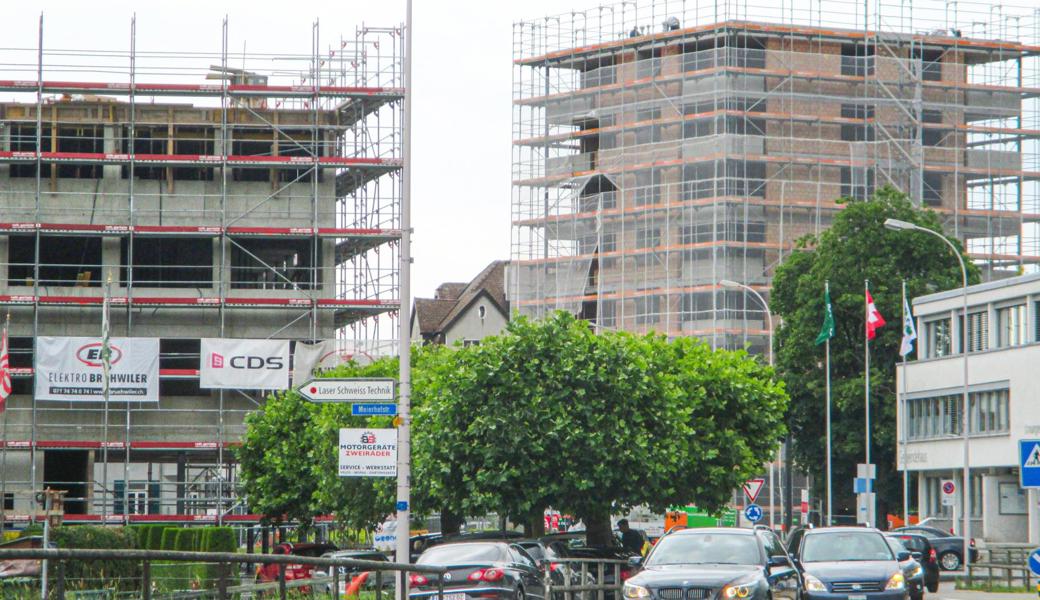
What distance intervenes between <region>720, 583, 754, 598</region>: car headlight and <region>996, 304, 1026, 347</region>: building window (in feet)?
141

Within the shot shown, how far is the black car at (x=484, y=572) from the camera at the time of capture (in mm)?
25781

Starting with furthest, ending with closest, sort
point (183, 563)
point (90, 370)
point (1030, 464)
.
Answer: point (90, 370) → point (1030, 464) → point (183, 563)

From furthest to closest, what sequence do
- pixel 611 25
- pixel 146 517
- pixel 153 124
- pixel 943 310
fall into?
pixel 611 25
pixel 943 310
pixel 153 124
pixel 146 517

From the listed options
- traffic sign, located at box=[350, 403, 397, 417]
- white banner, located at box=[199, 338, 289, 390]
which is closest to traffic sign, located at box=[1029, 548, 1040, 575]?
traffic sign, located at box=[350, 403, 397, 417]

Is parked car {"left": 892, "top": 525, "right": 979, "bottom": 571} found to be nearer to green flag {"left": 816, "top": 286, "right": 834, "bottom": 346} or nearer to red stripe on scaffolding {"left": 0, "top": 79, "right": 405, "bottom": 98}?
green flag {"left": 816, "top": 286, "right": 834, "bottom": 346}

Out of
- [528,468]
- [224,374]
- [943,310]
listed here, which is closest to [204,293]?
[224,374]

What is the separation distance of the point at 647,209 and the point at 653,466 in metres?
47.0

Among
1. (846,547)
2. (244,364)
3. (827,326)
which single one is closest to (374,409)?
(846,547)

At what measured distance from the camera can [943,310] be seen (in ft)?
216

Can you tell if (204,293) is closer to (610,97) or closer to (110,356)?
(110,356)

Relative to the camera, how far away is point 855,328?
69062 millimetres

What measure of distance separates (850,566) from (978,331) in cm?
4110

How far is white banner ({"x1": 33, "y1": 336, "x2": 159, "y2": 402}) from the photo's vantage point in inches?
2112

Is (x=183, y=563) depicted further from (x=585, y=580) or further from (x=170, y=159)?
(x=170, y=159)
